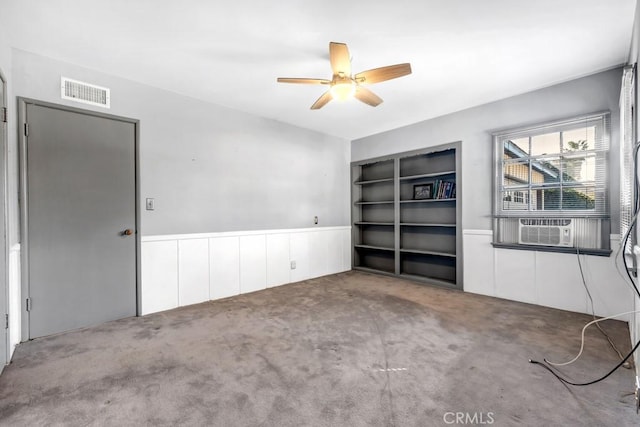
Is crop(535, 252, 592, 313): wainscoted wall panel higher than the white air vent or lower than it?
lower

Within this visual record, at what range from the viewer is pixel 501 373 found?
74.2 inches

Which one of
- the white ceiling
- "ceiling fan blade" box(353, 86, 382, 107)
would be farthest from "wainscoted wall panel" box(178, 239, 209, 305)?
"ceiling fan blade" box(353, 86, 382, 107)

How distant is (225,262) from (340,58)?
8.87ft

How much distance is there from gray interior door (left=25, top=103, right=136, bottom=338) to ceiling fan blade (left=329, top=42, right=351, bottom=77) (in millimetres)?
2222

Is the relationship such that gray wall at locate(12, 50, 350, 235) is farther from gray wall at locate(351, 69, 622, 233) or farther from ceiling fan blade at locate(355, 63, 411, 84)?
ceiling fan blade at locate(355, 63, 411, 84)

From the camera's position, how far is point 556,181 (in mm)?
3119

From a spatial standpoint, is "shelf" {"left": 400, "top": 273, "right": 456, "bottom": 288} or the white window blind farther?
"shelf" {"left": 400, "top": 273, "right": 456, "bottom": 288}

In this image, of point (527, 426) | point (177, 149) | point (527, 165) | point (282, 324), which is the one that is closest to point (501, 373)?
point (527, 426)

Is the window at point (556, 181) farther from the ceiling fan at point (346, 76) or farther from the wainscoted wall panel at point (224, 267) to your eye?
the wainscoted wall panel at point (224, 267)

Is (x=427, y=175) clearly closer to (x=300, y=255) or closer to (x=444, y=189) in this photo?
(x=444, y=189)

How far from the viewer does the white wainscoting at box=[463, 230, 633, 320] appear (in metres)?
2.80

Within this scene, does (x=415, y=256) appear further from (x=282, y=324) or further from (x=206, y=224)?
(x=206, y=224)

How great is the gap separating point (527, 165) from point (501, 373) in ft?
8.15

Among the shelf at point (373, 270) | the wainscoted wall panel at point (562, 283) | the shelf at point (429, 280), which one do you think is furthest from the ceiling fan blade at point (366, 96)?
the shelf at point (373, 270)
